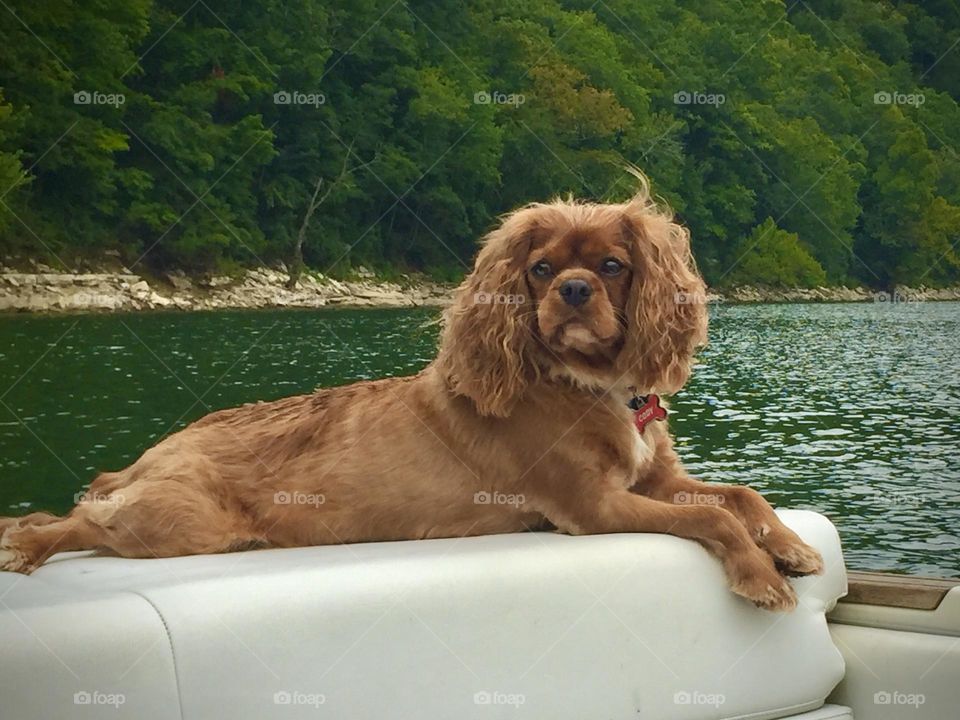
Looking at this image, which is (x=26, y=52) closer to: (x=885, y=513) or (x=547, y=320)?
(x=885, y=513)

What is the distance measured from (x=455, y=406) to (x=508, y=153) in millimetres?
6761

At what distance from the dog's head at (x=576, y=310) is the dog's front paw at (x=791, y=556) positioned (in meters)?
0.36

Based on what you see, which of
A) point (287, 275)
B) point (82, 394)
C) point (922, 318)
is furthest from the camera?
point (922, 318)

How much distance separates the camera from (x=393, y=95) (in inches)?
378

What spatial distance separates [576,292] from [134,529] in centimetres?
82

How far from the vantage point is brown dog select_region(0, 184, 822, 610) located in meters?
1.94

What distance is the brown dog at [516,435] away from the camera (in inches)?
76.5

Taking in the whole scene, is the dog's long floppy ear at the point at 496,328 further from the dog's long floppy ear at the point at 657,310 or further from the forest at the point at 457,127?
the forest at the point at 457,127

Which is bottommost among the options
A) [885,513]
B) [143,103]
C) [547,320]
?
[885,513]

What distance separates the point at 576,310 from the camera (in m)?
2.03

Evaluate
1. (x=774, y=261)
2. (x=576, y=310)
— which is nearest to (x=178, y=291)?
(x=774, y=261)

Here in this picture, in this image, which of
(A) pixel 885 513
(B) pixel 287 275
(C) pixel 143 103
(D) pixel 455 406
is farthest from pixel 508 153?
(D) pixel 455 406

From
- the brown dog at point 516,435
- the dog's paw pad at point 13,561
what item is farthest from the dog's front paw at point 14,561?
the brown dog at point 516,435

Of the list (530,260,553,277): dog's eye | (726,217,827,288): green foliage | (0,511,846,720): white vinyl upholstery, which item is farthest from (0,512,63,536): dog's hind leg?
(726,217,827,288): green foliage
